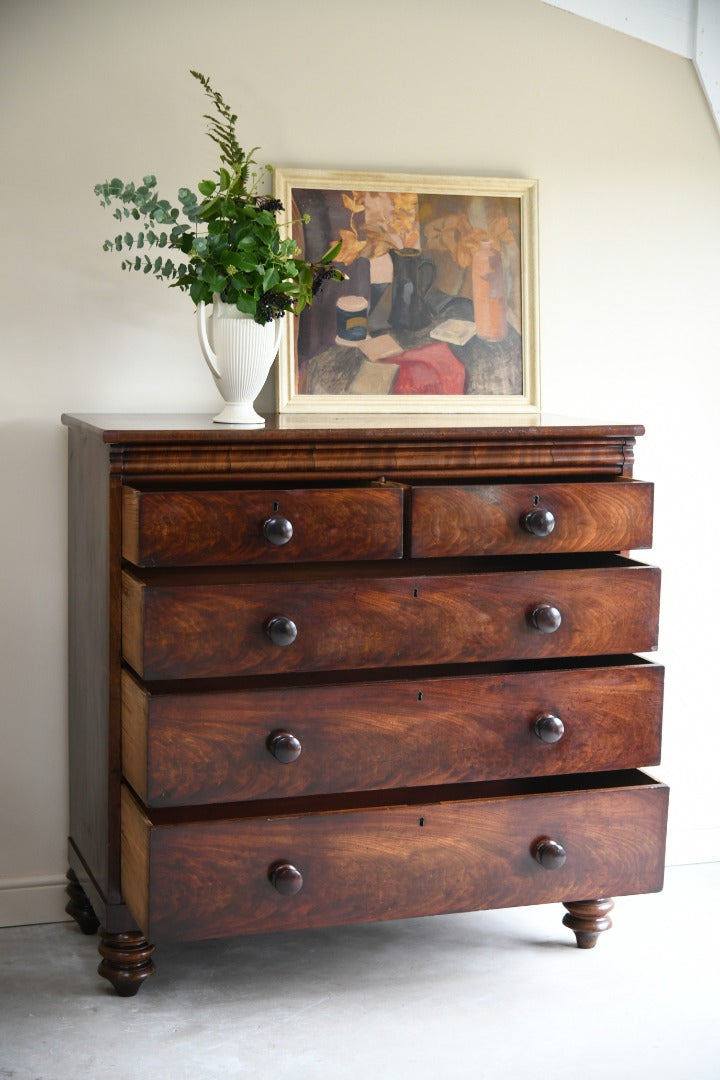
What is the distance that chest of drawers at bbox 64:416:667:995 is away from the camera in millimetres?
2100

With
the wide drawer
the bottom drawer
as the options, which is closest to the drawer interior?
the bottom drawer

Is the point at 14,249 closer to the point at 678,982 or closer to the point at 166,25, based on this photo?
the point at 166,25

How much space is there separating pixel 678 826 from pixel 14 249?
6.80ft

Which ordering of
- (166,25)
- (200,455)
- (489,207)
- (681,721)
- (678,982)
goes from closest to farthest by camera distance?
(200,455) < (678,982) < (166,25) < (489,207) < (681,721)

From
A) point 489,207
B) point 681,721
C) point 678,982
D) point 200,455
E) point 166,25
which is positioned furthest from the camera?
point 681,721

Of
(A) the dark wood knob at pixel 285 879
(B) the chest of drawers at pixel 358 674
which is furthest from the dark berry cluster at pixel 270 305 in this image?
(A) the dark wood knob at pixel 285 879

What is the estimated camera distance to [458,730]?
7.32 ft

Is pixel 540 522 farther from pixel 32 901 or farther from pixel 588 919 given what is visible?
pixel 32 901

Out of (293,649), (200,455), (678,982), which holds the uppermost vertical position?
(200,455)

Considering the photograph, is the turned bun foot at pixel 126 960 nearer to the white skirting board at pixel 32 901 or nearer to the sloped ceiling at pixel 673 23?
the white skirting board at pixel 32 901

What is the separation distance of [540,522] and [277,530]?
0.48 metres

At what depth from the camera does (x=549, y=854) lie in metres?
2.26

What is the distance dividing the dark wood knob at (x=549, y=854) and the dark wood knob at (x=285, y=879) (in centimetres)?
45

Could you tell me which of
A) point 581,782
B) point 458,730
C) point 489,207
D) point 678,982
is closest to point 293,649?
point 458,730
